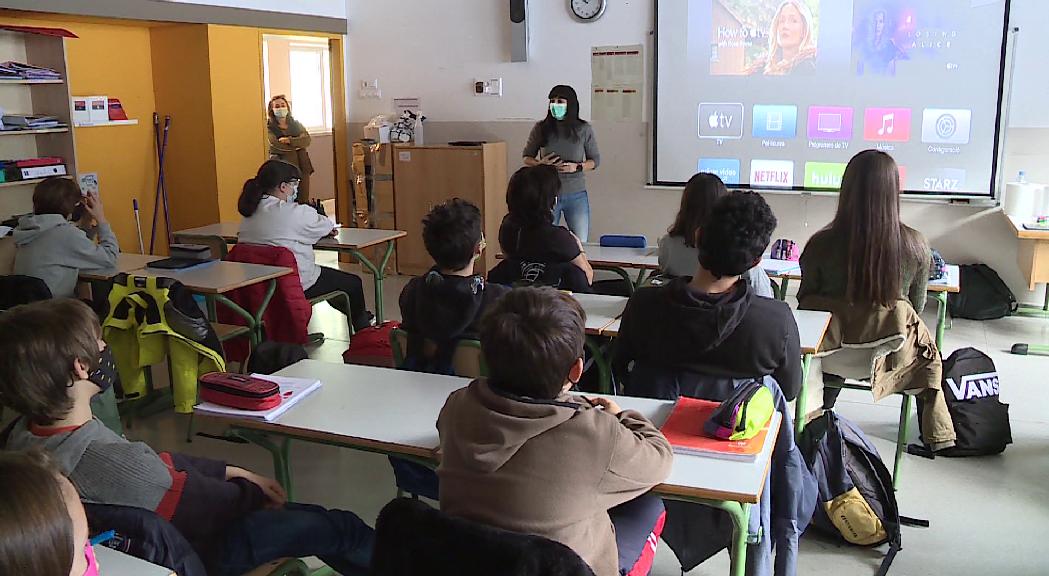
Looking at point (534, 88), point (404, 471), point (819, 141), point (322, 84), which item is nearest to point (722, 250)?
point (404, 471)

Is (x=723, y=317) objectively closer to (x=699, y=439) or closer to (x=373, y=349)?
(x=699, y=439)

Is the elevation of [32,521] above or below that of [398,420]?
above

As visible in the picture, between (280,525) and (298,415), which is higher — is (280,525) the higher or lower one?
the lower one

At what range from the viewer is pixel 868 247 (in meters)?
3.24

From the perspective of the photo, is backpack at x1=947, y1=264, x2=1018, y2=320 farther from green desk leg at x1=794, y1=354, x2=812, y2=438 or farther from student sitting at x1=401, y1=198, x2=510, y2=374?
student sitting at x1=401, y1=198, x2=510, y2=374

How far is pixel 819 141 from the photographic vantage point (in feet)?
21.3

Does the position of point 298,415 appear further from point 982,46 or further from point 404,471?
point 982,46

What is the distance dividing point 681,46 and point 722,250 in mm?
4638

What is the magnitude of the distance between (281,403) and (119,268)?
2551mm

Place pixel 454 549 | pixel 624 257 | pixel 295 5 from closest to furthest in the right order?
pixel 454 549
pixel 624 257
pixel 295 5

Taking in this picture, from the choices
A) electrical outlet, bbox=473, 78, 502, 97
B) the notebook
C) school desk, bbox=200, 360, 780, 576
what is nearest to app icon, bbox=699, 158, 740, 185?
electrical outlet, bbox=473, 78, 502, 97

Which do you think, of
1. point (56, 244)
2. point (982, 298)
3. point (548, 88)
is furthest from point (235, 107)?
point (982, 298)

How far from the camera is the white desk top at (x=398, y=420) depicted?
1.94 m

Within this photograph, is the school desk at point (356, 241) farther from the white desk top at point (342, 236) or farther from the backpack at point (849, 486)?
the backpack at point (849, 486)
